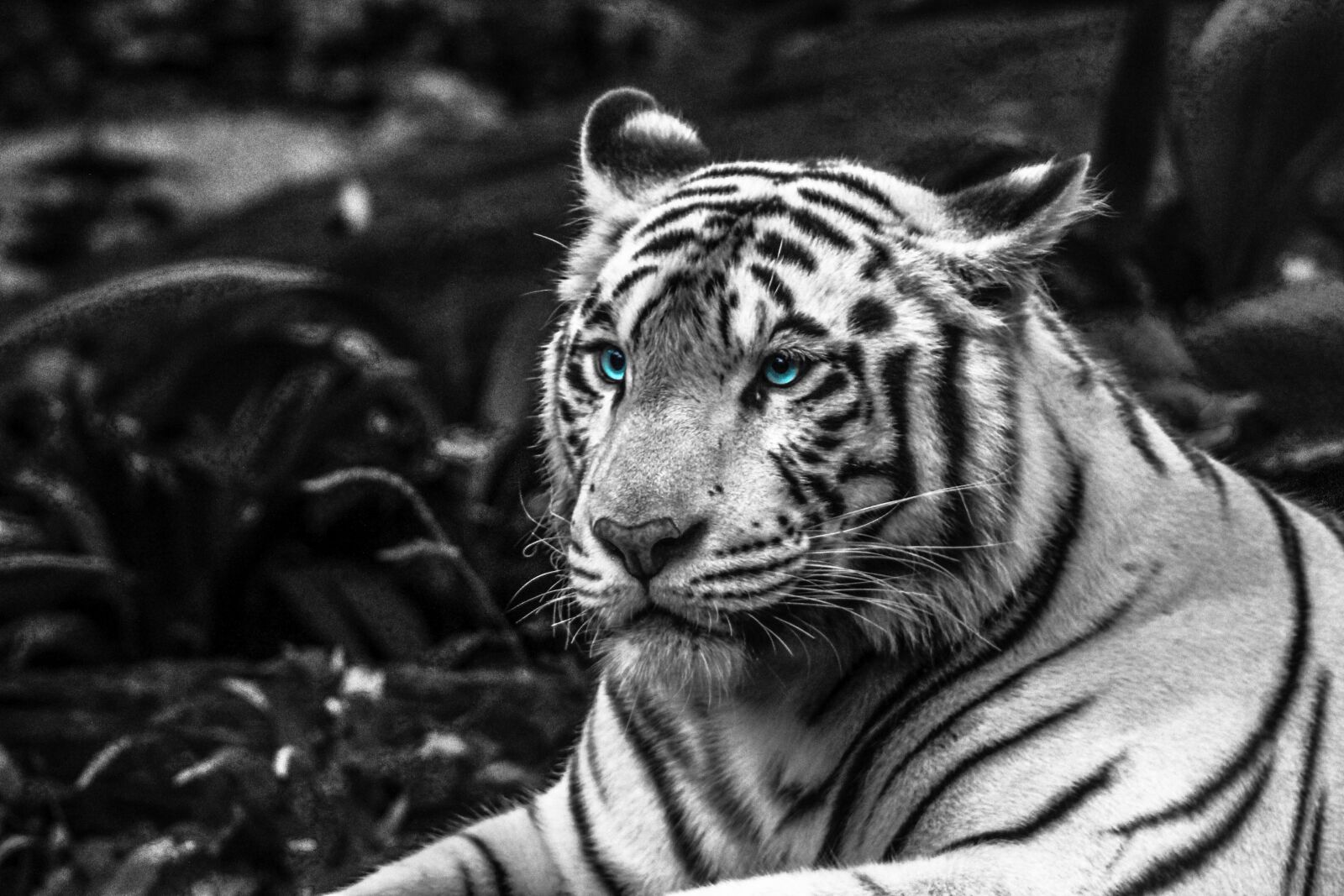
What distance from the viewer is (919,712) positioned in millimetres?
1927

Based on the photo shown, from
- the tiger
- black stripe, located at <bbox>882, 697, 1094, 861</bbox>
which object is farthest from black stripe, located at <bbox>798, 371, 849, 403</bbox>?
black stripe, located at <bbox>882, 697, 1094, 861</bbox>

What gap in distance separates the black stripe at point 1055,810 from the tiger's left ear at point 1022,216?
613mm

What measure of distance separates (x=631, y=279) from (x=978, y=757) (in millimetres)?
730

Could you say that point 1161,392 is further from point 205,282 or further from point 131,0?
point 131,0

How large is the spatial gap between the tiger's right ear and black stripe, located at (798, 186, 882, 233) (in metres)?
0.30

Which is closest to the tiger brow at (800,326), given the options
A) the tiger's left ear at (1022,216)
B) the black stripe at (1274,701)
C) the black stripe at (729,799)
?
the tiger's left ear at (1022,216)

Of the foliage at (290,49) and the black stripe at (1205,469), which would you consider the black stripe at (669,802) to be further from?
the foliage at (290,49)

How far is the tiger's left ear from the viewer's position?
1.91m

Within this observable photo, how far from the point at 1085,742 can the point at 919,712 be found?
0.68ft

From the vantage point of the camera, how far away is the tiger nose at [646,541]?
175cm

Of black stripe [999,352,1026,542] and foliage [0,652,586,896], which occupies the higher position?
black stripe [999,352,1026,542]

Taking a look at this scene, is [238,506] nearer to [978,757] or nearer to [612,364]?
[612,364]

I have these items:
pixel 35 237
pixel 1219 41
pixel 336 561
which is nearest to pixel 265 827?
pixel 336 561

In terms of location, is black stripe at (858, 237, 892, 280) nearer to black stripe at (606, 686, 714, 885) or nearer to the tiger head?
the tiger head
